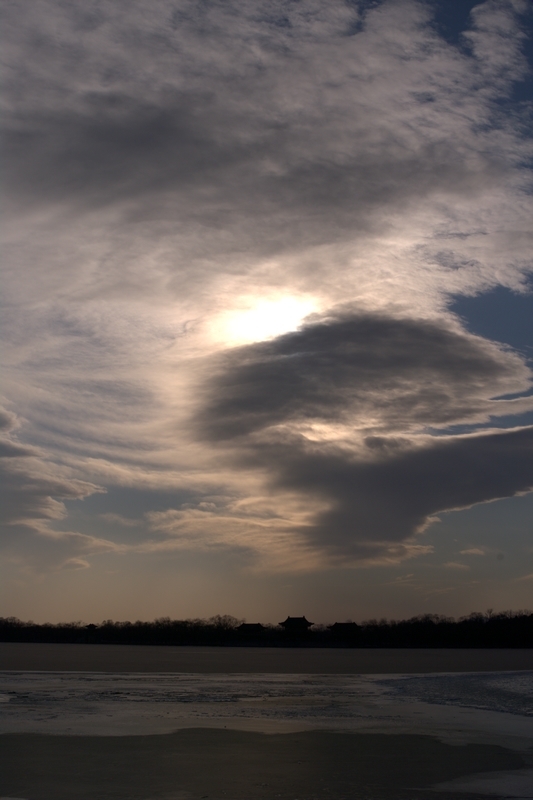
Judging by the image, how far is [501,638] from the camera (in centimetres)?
19888

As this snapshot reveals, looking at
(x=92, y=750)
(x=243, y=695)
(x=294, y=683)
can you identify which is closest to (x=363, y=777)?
(x=92, y=750)

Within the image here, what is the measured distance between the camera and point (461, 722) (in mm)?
26641

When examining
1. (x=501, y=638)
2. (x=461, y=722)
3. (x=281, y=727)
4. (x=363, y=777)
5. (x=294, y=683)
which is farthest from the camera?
(x=501, y=638)

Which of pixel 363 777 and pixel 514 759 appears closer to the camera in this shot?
pixel 363 777

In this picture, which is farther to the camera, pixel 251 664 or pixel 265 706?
pixel 251 664

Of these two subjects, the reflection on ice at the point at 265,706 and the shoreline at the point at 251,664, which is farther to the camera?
the shoreline at the point at 251,664

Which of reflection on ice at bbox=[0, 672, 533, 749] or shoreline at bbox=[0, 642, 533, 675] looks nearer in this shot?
reflection on ice at bbox=[0, 672, 533, 749]

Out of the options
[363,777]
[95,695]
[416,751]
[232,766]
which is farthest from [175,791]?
[95,695]

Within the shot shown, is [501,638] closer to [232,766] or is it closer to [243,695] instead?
[243,695]

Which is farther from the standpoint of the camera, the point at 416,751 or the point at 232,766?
the point at 416,751

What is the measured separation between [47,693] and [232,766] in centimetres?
1978

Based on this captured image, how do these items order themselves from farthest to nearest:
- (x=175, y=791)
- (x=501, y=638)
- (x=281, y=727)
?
(x=501, y=638) < (x=281, y=727) < (x=175, y=791)

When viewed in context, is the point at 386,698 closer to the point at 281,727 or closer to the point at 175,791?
the point at 281,727

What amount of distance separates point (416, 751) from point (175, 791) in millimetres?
7566
